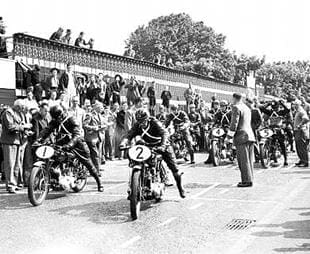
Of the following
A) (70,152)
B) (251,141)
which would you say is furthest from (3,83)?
(251,141)

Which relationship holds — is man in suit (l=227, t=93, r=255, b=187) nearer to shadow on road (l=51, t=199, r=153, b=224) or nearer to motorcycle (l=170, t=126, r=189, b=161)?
shadow on road (l=51, t=199, r=153, b=224)

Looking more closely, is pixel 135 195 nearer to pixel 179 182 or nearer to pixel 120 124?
pixel 179 182

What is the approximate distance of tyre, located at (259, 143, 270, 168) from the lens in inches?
546

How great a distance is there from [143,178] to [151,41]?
70.3 metres

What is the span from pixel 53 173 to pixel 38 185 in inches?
17.8

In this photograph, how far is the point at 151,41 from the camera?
3044 inches

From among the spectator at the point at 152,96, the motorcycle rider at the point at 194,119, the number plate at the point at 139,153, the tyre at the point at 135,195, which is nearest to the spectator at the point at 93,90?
the motorcycle rider at the point at 194,119

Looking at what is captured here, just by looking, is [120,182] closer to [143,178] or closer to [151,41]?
[143,178]

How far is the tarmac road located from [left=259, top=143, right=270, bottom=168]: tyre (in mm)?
2496

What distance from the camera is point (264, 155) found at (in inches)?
551

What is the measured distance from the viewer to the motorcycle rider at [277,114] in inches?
571

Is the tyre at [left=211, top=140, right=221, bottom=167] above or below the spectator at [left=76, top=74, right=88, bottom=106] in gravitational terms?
below

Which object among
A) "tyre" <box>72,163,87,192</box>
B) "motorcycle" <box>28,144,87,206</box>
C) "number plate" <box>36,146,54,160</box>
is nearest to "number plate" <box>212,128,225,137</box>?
"tyre" <box>72,163,87,192</box>

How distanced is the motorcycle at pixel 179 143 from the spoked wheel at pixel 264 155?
2.48 meters
